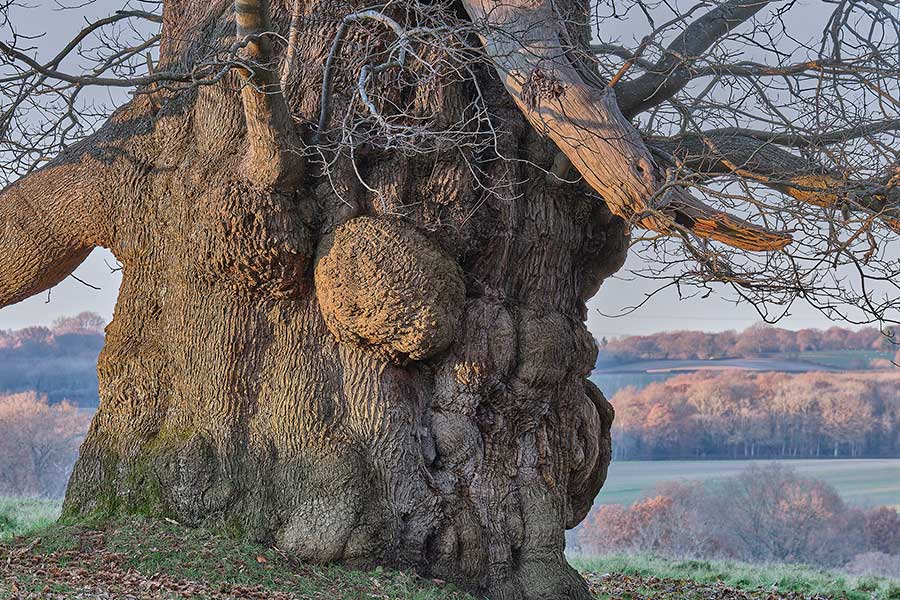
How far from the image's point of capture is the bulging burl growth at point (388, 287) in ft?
18.9

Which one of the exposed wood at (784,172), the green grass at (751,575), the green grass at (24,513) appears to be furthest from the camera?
the green grass at (24,513)

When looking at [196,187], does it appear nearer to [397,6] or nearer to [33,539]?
[397,6]

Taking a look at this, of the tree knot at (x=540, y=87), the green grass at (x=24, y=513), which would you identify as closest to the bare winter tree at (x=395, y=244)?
the tree knot at (x=540, y=87)

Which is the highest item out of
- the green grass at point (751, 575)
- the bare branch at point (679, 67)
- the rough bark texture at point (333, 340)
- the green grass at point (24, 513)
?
the bare branch at point (679, 67)

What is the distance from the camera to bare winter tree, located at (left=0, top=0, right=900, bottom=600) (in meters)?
5.46

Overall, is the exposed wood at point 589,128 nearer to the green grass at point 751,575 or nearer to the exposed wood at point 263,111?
the exposed wood at point 263,111

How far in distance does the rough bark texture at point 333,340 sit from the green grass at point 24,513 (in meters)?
3.56

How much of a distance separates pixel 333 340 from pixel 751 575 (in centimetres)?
582

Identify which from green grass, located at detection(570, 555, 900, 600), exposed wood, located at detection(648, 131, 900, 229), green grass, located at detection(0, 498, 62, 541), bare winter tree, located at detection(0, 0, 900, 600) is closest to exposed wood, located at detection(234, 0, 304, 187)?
bare winter tree, located at detection(0, 0, 900, 600)

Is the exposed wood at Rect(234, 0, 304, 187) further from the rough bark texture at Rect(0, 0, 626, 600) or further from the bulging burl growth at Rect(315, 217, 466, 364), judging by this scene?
the bulging burl growth at Rect(315, 217, 466, 364)

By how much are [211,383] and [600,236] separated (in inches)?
109

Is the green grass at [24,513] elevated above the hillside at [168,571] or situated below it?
below

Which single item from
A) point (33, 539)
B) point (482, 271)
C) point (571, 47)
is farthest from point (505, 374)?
point (33, 539)

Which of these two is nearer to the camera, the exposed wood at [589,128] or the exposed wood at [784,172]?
the exposed wood at [589,128]
